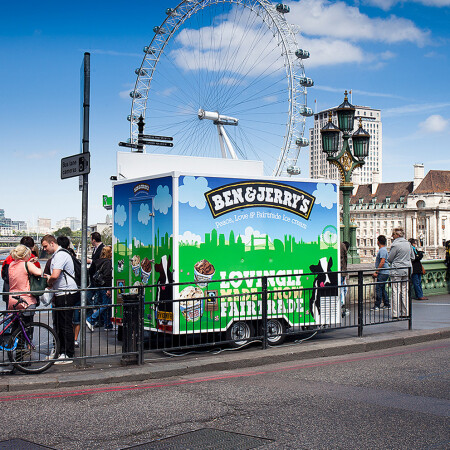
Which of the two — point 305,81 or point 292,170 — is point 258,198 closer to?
point 292,170

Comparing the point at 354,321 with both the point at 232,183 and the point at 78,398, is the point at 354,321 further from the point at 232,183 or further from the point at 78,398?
the point at 78,398

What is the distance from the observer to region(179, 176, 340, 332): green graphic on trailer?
10.4 m

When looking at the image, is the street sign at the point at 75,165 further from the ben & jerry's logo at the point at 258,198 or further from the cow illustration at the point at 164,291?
the ben & jerry's logo at the point at 258,198

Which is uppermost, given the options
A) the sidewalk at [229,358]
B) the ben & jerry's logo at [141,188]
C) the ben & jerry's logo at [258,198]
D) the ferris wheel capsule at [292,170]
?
the ferris wheel capsule at [292,170]

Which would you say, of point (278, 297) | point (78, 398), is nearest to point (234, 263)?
point (278, 297)

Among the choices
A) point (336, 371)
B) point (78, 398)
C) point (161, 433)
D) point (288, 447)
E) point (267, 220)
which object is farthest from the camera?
point (267, 220)

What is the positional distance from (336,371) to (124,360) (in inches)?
115

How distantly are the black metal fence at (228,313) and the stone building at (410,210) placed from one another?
152782mm

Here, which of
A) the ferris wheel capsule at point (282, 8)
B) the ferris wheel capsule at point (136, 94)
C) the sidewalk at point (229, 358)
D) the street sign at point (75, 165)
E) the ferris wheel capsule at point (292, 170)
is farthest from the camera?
the ferris wheel capsule at point (136, 94)

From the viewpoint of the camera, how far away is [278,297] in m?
10.9

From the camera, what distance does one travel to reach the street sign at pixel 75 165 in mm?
9281

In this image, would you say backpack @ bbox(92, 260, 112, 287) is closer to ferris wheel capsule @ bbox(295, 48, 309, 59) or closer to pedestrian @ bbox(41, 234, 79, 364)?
pedestrian @ bbox(41, 234, 79, 364)

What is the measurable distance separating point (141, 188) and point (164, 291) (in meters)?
1.84

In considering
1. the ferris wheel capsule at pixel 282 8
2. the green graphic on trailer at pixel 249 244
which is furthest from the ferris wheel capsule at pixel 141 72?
the green graphic on trailer at pixel 249 244
